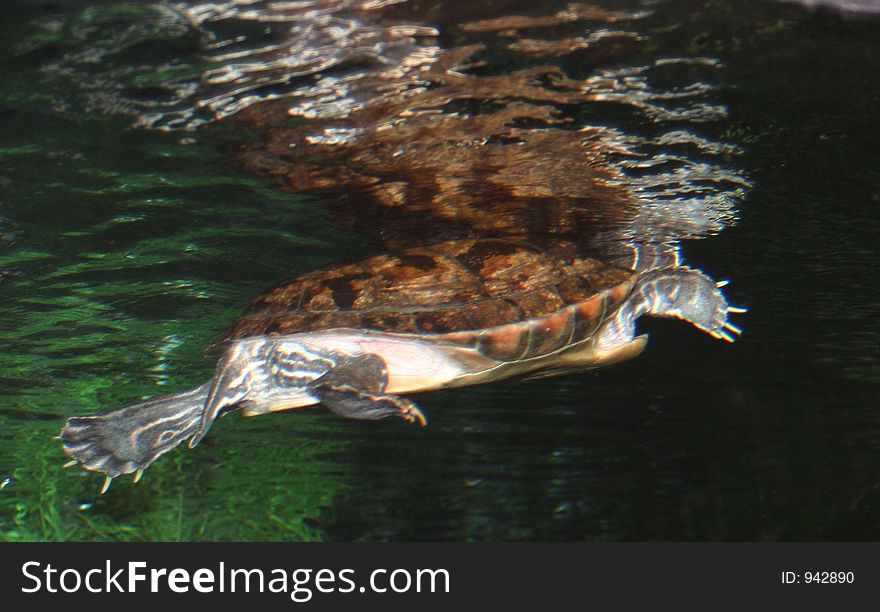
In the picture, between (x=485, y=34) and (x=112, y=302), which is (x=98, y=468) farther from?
(x=485, y=34)

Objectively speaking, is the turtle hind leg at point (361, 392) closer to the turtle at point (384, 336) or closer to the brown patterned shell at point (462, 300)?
the turtle at point (384, 336)

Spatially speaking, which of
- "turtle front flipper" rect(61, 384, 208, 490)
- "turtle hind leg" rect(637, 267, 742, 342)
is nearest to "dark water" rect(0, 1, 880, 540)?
"turtle hind leg" rect(637, 267, 742, 342)

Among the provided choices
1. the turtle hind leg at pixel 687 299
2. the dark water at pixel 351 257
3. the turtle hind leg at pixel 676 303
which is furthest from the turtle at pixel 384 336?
the dark water at pixel 351 257

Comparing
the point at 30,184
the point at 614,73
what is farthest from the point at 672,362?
the point at 30,184

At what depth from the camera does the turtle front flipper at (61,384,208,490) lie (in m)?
6.52

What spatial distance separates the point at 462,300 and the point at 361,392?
4.22 feet

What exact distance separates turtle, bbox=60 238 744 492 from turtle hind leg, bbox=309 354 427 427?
0.5 inches

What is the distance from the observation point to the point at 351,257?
8.83 m

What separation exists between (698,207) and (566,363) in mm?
2437

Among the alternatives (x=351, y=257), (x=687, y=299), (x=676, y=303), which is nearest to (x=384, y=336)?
(x=351, y=257)

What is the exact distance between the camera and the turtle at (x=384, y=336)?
19.7 ft

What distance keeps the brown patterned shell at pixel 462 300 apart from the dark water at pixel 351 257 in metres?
1.49

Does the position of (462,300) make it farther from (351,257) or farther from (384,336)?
(351,257)

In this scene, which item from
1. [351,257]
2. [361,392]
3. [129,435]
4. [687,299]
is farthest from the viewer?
[351,257]
